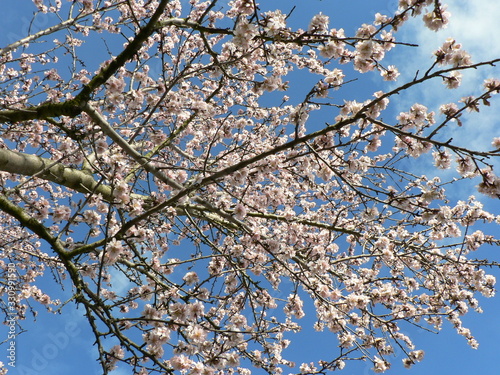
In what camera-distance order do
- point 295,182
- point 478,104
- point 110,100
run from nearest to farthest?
point 478,104
point 110,100
point 295,182

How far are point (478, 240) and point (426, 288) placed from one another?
115 cm

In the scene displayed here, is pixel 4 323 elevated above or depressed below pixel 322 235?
below

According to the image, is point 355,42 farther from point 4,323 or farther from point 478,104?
point 4,323

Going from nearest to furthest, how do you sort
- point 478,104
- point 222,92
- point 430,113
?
point 478,104 → point 430,113 → point 222,92

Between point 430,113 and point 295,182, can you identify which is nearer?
point 430,113

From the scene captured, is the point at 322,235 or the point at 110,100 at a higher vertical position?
the point at 110,100

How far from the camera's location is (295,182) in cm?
645

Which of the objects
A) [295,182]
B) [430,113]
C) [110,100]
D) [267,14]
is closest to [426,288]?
[295,182]

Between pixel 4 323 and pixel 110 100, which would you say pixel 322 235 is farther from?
pixel 4 323

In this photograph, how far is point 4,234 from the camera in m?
7.48

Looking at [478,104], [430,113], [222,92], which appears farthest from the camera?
[222,92]

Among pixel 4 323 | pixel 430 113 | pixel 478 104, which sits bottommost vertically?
pixel 4 323

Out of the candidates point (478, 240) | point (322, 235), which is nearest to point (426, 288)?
point (478, 240)

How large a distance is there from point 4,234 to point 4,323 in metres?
2.17
